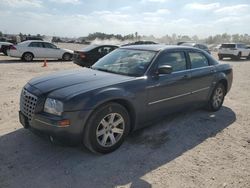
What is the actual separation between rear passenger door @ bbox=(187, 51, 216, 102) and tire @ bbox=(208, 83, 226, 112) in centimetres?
31

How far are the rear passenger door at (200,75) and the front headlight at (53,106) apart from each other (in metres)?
2.89

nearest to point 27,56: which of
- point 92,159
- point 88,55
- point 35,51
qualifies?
point 35,51

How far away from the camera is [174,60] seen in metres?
5.21

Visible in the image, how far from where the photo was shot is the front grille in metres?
3.89

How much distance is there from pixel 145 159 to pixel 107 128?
2.36ft

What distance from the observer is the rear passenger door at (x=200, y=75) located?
18.3 feet

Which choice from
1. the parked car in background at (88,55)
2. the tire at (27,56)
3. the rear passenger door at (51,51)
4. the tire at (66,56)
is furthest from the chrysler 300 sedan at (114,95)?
the tire at (66,56)

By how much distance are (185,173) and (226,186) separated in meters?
0.53

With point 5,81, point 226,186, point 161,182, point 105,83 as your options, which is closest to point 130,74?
point 105,83

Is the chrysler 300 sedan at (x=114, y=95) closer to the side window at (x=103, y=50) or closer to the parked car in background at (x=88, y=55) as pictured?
the parked car in background at (x=88, y=55)

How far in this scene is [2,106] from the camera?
6.29m

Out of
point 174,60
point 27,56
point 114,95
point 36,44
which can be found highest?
point 36,44

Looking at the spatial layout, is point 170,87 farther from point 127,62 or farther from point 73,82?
point 73,82

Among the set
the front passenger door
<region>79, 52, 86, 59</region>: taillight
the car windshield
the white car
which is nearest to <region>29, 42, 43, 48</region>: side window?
the white car
